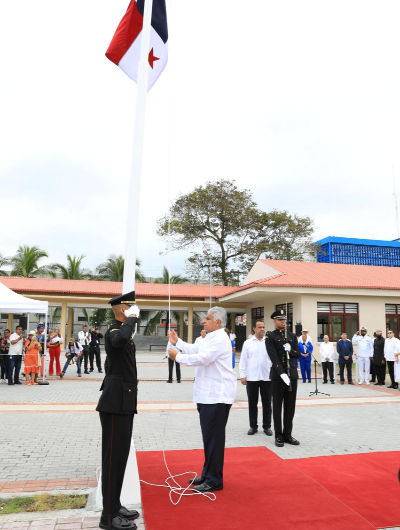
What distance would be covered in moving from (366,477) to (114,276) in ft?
113

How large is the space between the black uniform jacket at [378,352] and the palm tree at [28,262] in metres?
31.5

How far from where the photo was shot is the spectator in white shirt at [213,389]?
4.51 m

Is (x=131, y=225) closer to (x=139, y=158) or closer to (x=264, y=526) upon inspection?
(x=139, y=158)

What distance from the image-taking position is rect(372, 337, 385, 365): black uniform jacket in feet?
47.5

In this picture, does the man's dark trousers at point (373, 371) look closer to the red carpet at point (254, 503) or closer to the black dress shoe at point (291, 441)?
the black dress shoe at point (291, 441)

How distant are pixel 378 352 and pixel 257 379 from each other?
892 centimetres

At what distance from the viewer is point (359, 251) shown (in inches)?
2224

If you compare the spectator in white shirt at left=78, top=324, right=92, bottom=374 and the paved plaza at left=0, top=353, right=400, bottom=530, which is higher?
the spectator in white shirt at left=78, top=324, right=92, bottom=374

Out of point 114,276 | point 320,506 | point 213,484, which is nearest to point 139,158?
point 213,484

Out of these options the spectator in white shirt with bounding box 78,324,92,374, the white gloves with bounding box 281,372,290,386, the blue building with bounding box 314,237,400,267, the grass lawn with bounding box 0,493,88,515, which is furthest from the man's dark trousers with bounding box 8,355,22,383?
the blue building with bounding box 314,237,400,267

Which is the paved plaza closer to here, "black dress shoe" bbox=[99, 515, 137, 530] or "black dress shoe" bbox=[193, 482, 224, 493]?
"black dress shoe" bbox=[99, 515, 137, 530]

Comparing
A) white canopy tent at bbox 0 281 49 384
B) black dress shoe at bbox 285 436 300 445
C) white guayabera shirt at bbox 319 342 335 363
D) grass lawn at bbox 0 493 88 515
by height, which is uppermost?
white canopy tent at bbox 0 281 49 384

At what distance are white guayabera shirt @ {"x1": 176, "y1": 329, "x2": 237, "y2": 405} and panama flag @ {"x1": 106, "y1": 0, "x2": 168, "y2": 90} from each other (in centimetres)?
360

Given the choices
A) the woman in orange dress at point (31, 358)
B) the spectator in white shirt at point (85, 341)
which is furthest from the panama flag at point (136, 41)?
the spectator in white shirt at point (85, 341)
